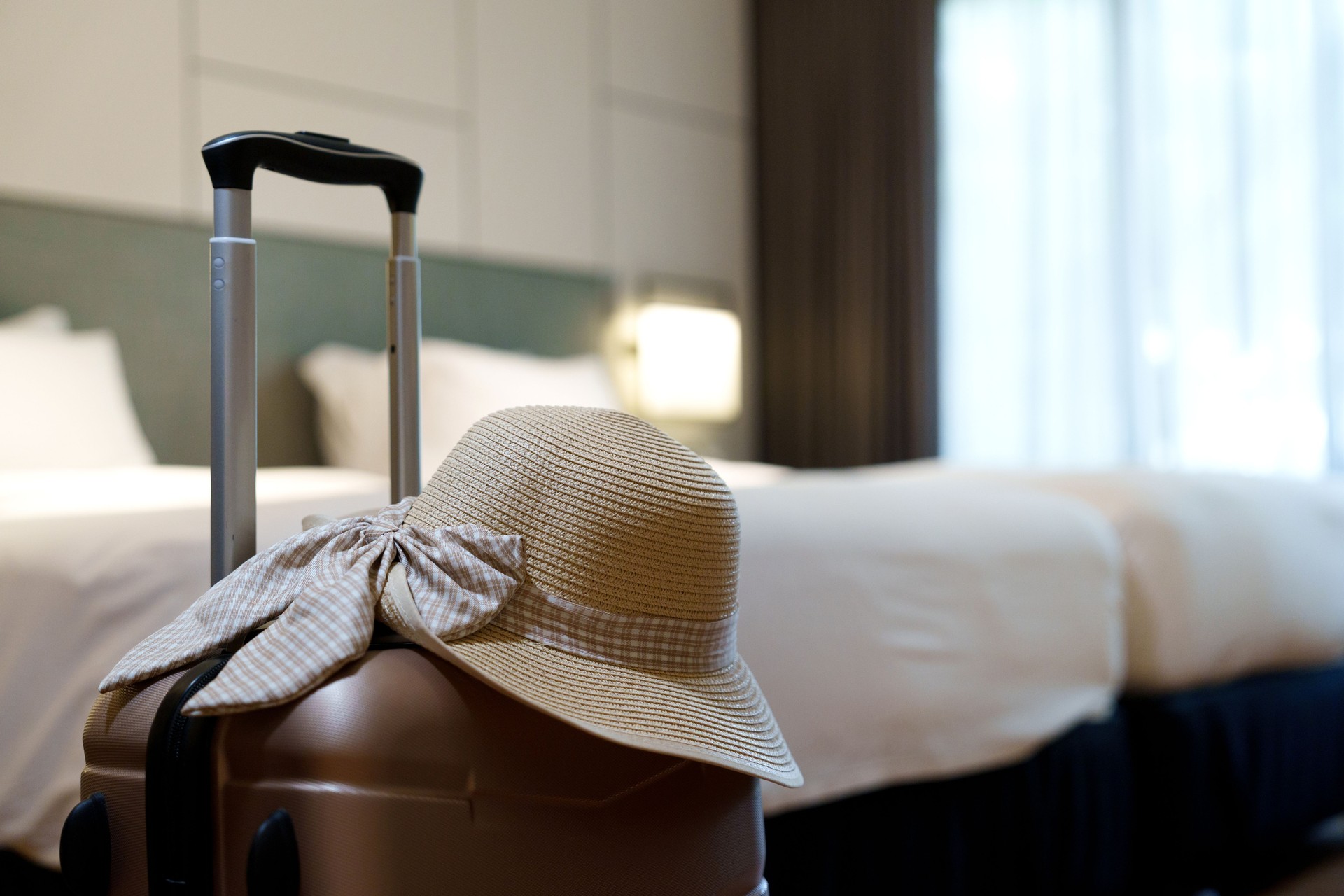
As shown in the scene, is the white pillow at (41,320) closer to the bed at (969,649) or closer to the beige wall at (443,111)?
the bed at (969,649)

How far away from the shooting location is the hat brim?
0.68 meters

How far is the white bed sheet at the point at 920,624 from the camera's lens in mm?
1419

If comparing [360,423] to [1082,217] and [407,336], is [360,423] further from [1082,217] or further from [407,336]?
[1082,217]

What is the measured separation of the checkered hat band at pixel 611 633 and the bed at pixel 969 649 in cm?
54

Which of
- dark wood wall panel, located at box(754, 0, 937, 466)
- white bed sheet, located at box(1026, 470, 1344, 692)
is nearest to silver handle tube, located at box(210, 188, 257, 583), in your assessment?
white bed sheet, located at box(1026, 470, 1344, 692)

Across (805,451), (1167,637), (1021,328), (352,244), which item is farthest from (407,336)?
(805,451)

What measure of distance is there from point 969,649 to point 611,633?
3.26 ft

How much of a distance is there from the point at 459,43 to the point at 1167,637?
8.72ft

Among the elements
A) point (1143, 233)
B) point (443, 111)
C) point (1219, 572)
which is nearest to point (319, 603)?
point (1219, 572)

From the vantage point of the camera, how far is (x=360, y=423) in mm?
2764

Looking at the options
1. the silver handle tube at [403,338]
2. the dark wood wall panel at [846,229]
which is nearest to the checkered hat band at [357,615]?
the silver handle tube at [403,338]

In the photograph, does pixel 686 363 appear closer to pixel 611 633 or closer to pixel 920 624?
pixel 920 624

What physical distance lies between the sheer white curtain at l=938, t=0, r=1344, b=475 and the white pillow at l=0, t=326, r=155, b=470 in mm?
2670

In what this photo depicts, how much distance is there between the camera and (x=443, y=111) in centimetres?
341
